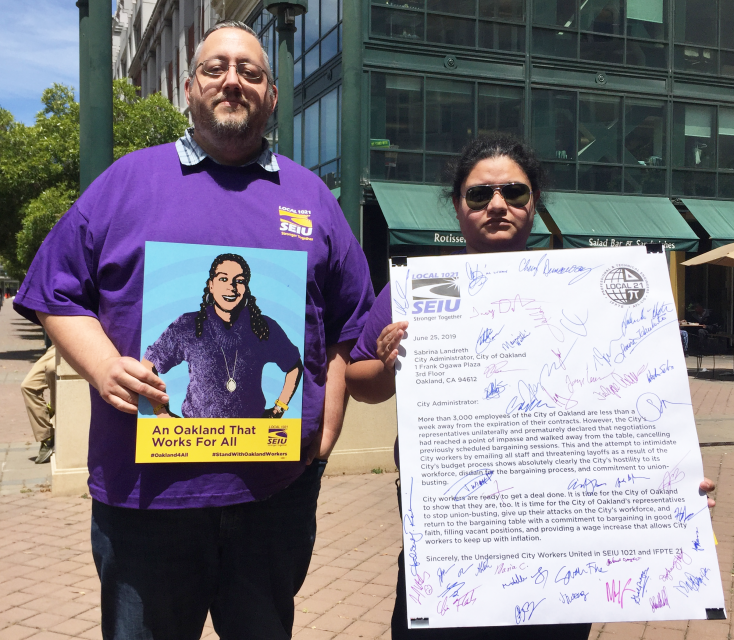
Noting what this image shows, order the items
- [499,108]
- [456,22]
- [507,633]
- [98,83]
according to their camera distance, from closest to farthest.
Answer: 1. [507,633]
2. [98,83]
3. [456,22]
4. [499,108]

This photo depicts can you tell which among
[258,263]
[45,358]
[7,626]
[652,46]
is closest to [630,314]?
[258,263]

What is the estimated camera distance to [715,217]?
66.8ft

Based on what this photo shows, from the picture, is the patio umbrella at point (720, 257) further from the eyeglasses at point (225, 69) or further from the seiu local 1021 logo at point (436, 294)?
the eyeglasses at point (225, 69)

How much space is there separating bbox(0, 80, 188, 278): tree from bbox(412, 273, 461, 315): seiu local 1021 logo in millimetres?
15101

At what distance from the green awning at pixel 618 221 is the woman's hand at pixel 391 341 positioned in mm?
16994

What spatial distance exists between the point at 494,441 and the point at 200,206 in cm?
100

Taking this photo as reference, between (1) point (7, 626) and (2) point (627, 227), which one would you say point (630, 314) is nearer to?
(1) point (7, 626)

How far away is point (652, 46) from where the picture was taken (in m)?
20.5
